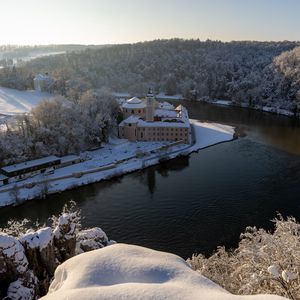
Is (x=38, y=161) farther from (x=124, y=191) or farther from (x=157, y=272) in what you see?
(x=157, y=272)

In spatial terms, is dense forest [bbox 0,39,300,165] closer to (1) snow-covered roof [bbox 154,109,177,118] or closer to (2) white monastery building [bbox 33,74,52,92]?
(2) white monastery building [bbox 33,74,52,92]

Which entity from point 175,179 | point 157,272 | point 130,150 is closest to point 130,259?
point 157,272

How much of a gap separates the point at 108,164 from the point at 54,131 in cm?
984

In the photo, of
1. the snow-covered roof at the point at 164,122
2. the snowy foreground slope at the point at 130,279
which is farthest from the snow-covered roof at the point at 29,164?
the snowy foreground slope at the point at 130,279

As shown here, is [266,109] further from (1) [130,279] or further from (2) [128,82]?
(1) [130,279]

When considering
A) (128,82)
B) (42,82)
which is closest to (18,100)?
(42,82)

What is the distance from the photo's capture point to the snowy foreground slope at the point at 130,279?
27.4 feet

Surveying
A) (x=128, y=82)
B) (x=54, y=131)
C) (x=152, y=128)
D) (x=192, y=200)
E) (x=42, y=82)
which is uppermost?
(x=42, y=82)

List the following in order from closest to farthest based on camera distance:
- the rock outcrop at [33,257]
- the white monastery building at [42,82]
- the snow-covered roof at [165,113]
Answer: the rock outcrop at [33,257] < the snow-covered roof at [165,113] < the white monastery building at [42,82]

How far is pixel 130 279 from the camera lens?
381 inches

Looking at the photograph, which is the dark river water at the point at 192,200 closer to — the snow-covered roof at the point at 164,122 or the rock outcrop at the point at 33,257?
the snow-covered roof at the point at 164,122

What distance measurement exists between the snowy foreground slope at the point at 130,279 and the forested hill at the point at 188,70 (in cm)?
7120

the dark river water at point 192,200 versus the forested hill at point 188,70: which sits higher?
the forested hill at point 188,70

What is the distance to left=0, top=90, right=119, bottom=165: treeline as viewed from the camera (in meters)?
43.8
